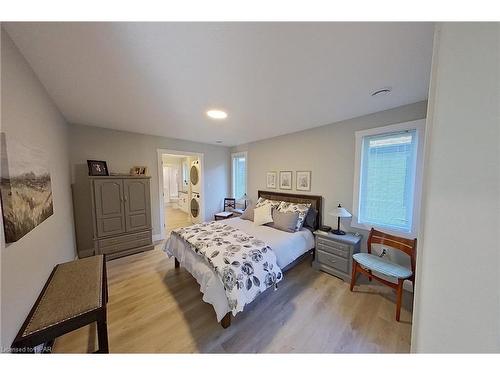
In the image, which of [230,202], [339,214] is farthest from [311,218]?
[230,202]

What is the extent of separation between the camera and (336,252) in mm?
2324

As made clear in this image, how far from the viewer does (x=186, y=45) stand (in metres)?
1.08

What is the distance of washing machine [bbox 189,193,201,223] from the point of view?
4572mm

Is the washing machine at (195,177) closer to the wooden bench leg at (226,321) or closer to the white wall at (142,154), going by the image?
the white wall at (142,154)

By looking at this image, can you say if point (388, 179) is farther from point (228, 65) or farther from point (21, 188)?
point (21, 188)

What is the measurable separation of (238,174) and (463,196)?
4.20 meters

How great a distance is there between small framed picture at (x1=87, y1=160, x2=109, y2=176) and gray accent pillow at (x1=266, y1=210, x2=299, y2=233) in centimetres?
300

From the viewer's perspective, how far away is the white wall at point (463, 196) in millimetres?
598

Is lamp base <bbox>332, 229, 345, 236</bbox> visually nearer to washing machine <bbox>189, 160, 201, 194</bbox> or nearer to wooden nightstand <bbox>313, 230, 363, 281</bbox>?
wooden nightstand <bbox>313, 230, 363, 281</bbox>

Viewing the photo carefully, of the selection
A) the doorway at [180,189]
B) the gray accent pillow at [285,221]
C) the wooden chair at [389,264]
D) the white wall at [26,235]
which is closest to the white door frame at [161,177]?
the doorway at [180,189]

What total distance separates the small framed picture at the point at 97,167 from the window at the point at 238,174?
107 inches

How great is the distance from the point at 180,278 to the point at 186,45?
2.54 m

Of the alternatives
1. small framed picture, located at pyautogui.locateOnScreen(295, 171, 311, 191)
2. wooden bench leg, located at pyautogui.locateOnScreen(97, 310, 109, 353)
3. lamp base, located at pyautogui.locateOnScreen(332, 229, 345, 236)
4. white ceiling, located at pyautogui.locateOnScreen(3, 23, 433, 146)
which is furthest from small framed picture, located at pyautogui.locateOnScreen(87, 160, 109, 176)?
lamp base, located at pyautogui.locateOnScreen(332, 229, 345, 236)
